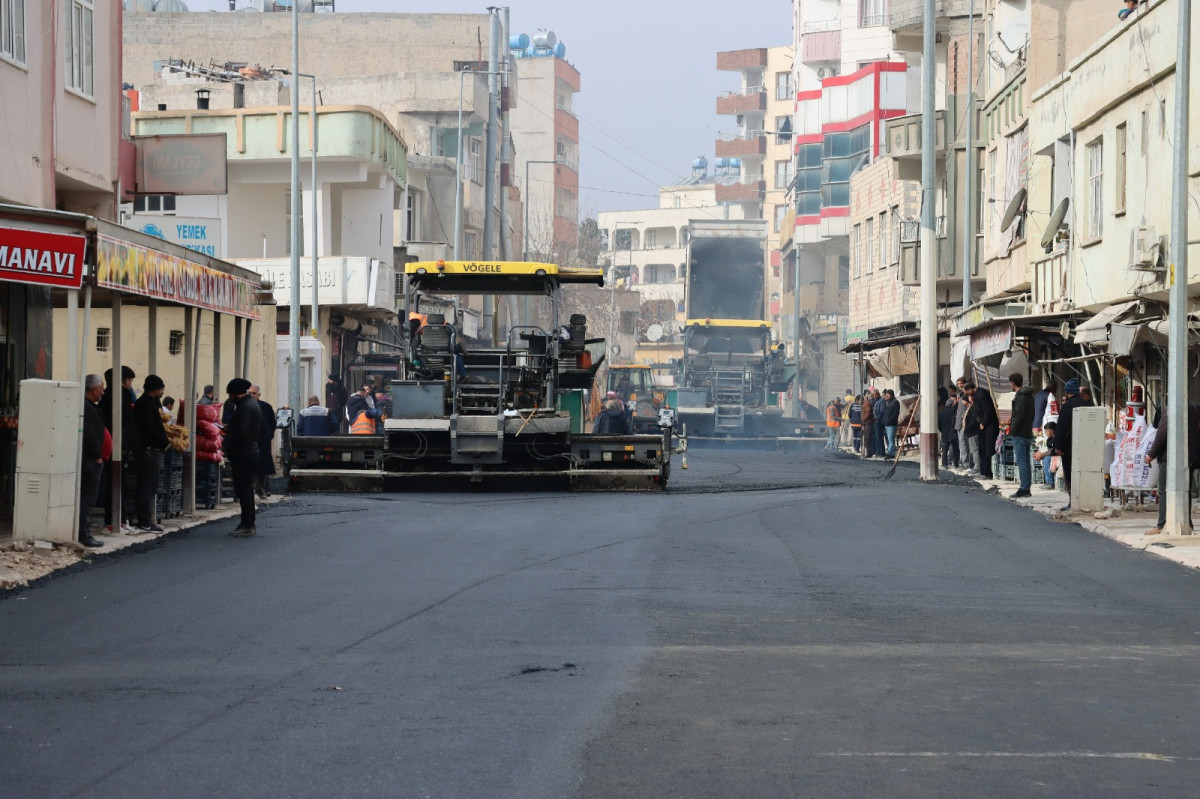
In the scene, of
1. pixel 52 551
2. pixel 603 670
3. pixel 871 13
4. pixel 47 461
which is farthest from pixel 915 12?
→ pixel 603 670

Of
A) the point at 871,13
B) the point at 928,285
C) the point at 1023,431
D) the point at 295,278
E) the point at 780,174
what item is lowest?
the point at 1023,431

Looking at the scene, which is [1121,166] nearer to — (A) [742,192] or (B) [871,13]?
(B) [871,13]

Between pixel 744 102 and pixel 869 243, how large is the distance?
183 feet

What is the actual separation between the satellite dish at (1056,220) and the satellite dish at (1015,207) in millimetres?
3941

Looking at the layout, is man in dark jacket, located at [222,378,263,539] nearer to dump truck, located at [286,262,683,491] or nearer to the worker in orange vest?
dump truck, located at [286,262,683,491]

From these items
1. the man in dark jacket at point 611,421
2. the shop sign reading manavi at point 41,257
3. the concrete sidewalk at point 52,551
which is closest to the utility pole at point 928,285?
the man in dark jacket at point 611,421

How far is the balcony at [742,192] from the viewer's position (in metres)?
113

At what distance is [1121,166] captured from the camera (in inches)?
949

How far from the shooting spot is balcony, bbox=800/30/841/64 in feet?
277

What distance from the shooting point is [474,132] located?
211 ft

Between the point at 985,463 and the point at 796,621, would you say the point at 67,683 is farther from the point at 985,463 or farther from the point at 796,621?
the point at 985,463

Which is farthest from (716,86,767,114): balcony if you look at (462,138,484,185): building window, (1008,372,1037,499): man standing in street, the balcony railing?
(1008,372,1037,499): man standing in street

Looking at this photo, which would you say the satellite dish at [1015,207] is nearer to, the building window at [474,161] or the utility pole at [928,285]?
the utility pole at [928,285]

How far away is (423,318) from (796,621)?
48.9 feet
